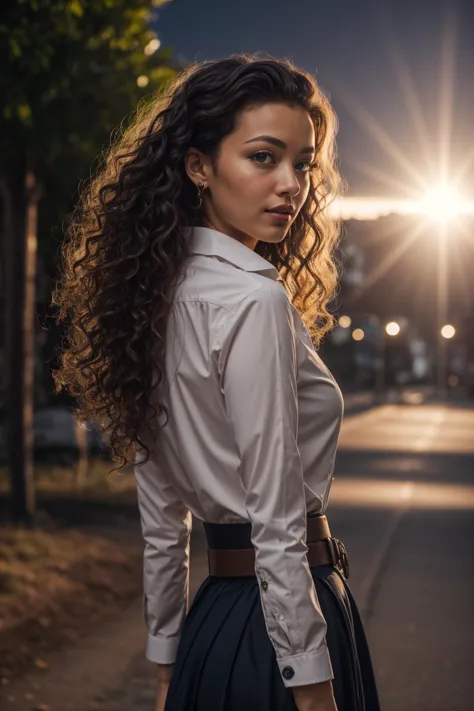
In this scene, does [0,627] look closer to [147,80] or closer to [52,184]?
[147,80]

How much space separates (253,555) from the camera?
7.70ft

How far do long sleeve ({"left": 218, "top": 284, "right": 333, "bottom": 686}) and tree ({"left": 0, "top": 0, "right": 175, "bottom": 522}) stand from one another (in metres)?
5.15

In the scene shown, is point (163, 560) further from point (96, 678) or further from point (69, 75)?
point (69, 75)

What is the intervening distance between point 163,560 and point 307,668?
0.49 meters

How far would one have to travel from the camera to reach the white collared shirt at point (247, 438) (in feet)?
7.07

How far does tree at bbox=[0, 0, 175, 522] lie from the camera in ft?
27.5

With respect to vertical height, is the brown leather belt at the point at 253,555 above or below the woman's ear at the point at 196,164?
below

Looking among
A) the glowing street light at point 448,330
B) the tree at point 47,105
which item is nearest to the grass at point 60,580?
the tree at point 47,105

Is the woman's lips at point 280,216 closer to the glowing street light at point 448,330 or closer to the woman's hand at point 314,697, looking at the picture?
the woman's hand at point 314,697

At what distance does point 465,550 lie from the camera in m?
11.8

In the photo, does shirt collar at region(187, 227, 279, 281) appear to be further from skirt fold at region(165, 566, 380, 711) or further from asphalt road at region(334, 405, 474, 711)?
→ asphalt road at region(334, 405, 474, 711)

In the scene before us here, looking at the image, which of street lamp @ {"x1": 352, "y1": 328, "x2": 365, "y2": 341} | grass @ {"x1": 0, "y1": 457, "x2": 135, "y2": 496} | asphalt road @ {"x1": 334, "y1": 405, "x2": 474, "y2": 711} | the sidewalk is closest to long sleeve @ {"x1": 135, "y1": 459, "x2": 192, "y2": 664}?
the sidewalk

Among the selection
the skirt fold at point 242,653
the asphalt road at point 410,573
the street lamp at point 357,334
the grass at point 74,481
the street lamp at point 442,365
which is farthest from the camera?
the street lamp at point 442,365

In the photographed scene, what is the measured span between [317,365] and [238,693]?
57 cm
